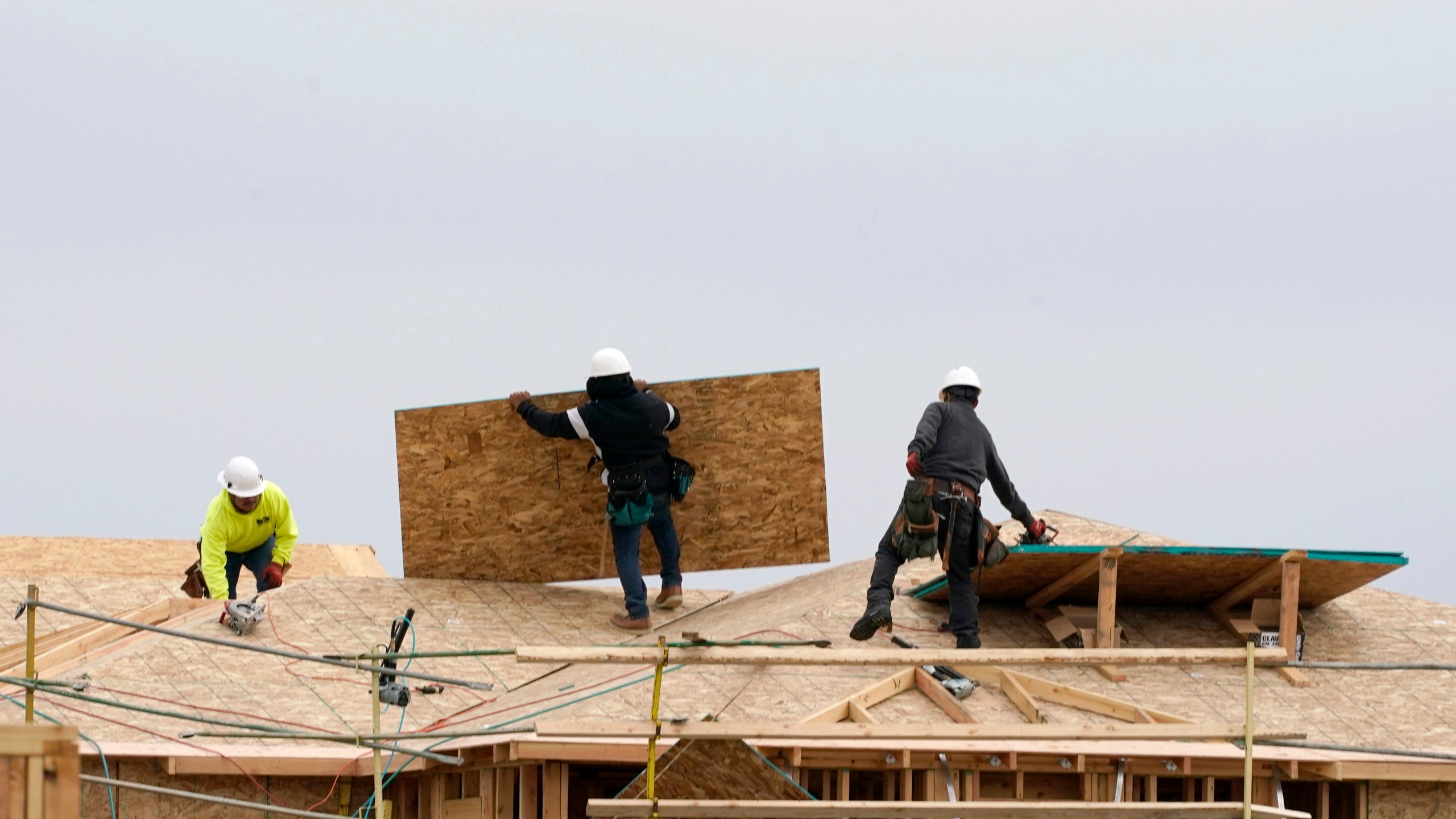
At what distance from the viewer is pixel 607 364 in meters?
14.6

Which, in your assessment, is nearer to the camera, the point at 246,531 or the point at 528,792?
the point at 528,792

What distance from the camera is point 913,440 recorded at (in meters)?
13.5

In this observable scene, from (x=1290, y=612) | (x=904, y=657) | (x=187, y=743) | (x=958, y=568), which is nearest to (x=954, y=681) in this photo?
(x=958, y=568)

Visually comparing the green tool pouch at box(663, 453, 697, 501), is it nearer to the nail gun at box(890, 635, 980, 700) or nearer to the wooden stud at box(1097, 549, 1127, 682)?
the nail gun at box(890, 635, 980, 700)

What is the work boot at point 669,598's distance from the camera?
15.8 meters

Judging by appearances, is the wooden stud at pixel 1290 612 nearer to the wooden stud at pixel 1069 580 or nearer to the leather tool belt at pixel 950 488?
the wooden stud at pixel 1069 580

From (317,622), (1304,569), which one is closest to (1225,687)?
(1304,569)

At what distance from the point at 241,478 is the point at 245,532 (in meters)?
0.68

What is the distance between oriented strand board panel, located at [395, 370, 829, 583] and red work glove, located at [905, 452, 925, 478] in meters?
2.04

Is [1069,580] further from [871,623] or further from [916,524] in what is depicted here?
[871,623]

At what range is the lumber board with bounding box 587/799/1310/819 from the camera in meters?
9.74

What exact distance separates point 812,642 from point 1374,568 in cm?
581

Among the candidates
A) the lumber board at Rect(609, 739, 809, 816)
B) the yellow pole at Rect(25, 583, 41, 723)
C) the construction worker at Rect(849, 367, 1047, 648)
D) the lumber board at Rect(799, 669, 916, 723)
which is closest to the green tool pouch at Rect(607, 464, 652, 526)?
the construction worker at Rect(849, 367, 1047, 648)

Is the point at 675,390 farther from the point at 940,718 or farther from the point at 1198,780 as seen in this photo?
the point at 1198,780
